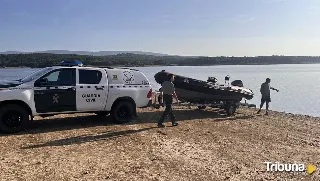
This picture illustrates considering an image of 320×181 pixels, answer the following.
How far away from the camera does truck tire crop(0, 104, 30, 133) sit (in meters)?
9.68

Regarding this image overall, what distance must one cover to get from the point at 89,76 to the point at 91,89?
438mm

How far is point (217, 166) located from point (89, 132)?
4.40m

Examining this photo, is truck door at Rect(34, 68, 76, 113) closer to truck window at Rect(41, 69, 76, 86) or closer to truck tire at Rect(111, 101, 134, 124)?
truck window at Rect(41, 69, 76, 86)

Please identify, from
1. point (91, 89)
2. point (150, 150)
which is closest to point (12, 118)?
point (91, 89)

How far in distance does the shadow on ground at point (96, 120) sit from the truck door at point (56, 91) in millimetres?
743

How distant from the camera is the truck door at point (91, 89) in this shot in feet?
36.0

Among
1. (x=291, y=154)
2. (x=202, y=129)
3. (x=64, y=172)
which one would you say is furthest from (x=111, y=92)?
(x=291, y=154)

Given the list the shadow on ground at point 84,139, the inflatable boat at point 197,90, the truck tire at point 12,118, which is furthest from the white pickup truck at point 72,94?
the inflatable boat at point 197,90

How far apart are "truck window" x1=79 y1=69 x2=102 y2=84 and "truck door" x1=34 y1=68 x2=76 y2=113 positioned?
232mm

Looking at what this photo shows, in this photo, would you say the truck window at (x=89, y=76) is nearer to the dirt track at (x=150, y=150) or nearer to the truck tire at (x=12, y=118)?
the dirt track at (x=150, y=150)

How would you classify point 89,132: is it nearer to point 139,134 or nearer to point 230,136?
point 139,134

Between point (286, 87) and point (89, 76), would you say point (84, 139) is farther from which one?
point (286, 87)

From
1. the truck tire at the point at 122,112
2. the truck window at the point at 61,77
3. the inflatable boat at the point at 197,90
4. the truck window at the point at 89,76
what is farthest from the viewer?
the inflatable boat at the point at 197,90

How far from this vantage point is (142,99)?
12.3 m
